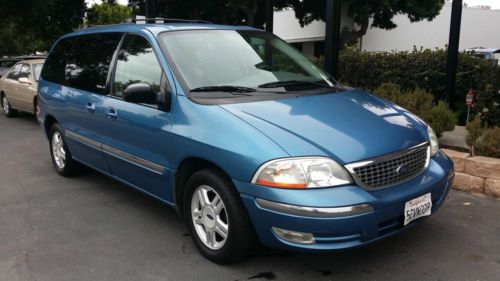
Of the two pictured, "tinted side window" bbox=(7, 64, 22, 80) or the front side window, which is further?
"tinted side window" bbox=(7, 64, 22, 80)

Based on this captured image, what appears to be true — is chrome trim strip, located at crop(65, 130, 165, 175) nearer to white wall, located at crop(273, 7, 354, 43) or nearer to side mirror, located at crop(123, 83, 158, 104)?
side mirror, located at crop(123, 83, 158, 104)

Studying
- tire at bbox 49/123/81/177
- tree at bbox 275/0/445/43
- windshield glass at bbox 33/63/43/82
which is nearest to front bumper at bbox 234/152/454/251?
tire at bbox 49/123/81/177

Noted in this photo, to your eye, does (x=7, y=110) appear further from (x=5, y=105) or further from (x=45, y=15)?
(x=45, y=15)

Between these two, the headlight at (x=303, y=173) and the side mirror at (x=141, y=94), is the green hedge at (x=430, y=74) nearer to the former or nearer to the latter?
the headlight at (x=303, y=173)

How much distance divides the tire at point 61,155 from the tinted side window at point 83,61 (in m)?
0.64

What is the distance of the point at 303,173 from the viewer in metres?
2.99

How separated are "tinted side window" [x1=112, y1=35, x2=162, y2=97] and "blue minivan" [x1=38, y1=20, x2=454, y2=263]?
0.01 meters

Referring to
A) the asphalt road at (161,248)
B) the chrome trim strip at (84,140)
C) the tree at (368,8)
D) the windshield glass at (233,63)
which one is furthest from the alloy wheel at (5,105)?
the tree at (368,8)

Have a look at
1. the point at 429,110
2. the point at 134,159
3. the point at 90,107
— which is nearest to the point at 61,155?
the point at 90,107

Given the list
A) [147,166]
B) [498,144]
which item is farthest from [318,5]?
[147,166]

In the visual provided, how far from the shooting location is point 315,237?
3.00 metres

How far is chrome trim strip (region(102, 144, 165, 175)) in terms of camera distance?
3.93 meters

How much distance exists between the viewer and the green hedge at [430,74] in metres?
6.72

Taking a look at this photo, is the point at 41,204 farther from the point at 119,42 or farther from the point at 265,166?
the point at 265,166
